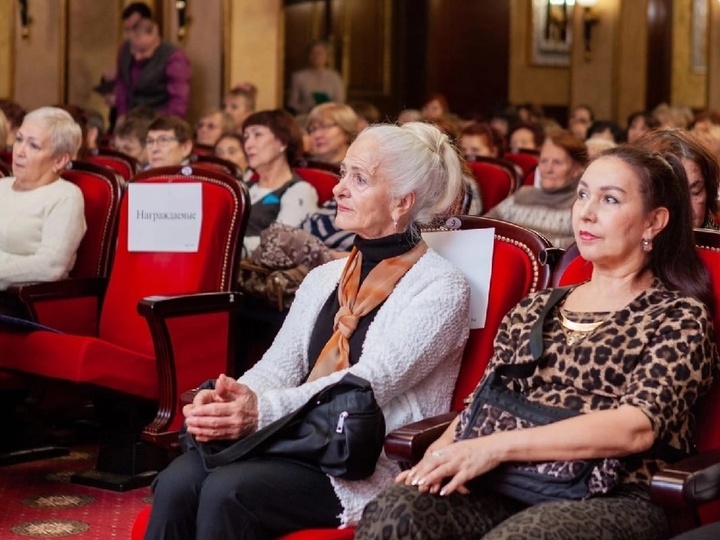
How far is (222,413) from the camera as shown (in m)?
2.61

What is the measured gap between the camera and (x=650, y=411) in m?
2.33

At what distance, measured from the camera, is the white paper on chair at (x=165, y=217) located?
4066 mm

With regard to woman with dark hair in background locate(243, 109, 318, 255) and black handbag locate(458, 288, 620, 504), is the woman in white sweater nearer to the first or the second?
woman with dark hair in background locate(243, 109, 318, 255)

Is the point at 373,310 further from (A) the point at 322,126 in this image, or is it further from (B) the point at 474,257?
(A) the point at 322,126

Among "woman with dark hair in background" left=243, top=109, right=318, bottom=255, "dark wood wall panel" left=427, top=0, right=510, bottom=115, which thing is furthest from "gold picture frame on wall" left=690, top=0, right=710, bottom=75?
"woman with dark hair in background" left=243, top=109, right=318, bottom=255

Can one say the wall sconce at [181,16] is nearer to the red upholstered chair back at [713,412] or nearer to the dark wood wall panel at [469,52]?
the dark wood wall panel at [469,52]

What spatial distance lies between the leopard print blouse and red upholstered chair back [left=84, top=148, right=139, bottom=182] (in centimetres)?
346

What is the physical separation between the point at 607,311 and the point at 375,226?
60 cm

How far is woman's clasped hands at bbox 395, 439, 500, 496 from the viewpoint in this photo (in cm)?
236

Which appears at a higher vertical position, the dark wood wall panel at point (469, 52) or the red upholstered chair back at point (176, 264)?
the dark wood wall panel at point (469, 52)

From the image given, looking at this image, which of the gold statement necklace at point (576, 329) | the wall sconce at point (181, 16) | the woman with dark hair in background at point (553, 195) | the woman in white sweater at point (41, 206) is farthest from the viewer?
the wall sconce at point (181, 16)

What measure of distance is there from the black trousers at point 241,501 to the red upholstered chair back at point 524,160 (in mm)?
4806

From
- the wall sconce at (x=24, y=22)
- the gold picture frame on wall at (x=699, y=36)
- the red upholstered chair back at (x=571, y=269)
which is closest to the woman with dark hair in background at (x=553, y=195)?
the red upholstered chair back at (x=571, y=269)

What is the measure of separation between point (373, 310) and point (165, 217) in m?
1.44
